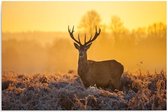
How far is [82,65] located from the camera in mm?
8242

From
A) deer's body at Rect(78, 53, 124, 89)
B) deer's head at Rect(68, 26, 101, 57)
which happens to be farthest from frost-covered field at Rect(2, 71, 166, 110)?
deer's head at Rect(68, 26, 101, 57)

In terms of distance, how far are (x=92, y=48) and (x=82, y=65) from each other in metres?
0.19

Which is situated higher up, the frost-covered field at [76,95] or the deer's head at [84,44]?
the deer's head at [84,44]

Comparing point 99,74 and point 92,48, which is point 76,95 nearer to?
point 99,74

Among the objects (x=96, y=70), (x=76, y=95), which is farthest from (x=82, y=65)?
(x=76, y=95)

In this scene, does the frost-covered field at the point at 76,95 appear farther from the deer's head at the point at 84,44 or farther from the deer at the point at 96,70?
the deer's head at the point at 84,44

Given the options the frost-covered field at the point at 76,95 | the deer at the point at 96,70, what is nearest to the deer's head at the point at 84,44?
the deer at the point at 96,70

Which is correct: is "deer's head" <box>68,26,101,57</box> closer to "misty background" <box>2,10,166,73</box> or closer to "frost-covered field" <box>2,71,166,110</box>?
"misty background" <box>2,10,166,73</box>

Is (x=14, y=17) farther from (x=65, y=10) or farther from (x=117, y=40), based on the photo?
(x=117, y=40)

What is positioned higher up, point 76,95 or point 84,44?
point 84,44

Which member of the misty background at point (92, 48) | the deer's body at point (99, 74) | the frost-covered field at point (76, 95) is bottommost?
the frost-covered field at point (76, 95)

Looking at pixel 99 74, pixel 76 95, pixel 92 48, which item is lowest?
pixel 76 95

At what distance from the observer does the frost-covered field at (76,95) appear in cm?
817

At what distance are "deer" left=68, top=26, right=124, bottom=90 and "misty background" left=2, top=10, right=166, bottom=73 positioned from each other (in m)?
0.04
